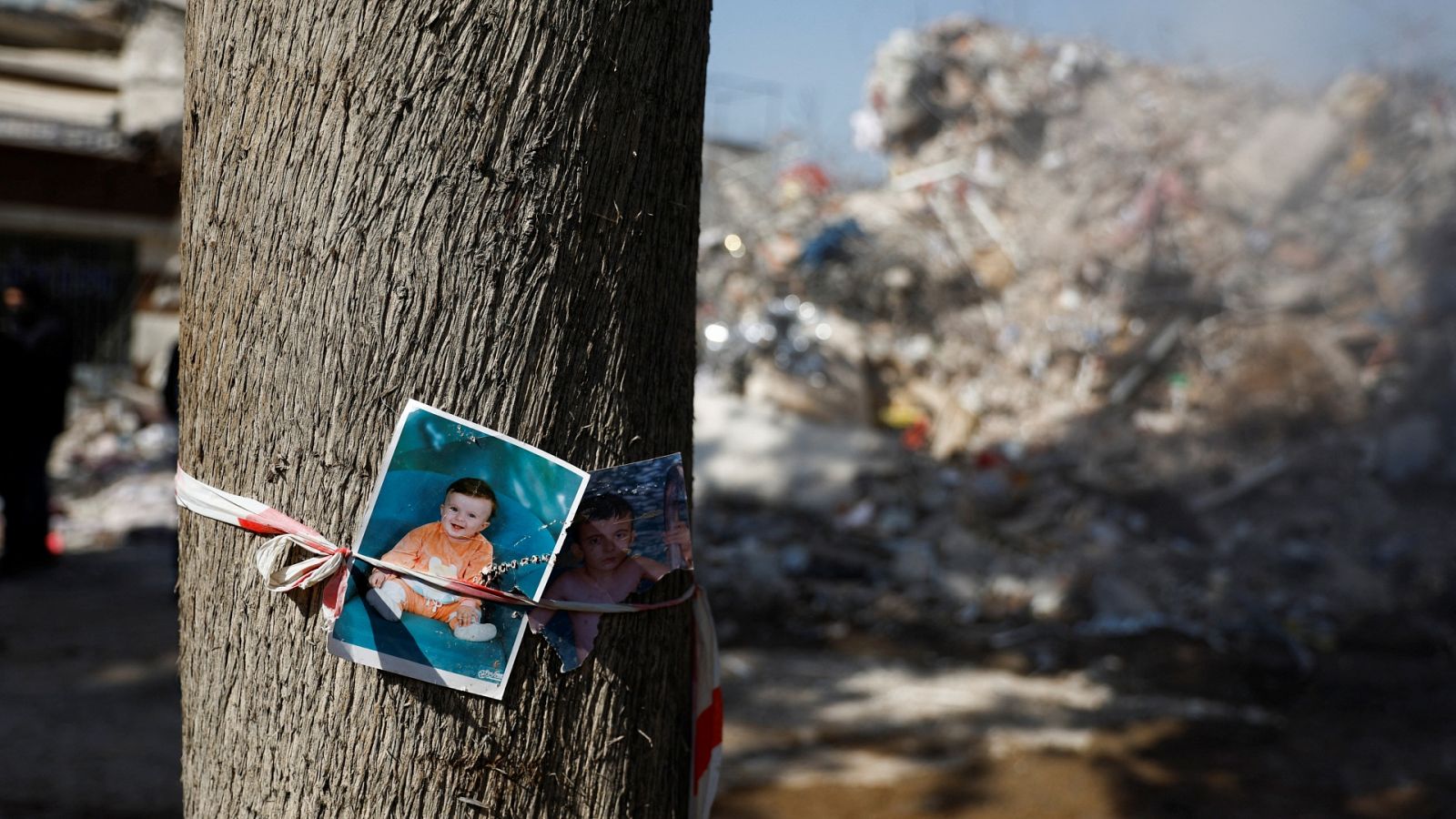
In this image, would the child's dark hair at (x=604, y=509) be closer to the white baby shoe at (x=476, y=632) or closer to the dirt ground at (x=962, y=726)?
the white baby shoe at (x=476, y=632)

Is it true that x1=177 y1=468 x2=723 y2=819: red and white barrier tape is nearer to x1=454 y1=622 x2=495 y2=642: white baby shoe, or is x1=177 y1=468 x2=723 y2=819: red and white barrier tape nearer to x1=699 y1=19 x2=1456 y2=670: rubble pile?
x1=454 y1=622 x2=495 y2=642: white baby shoe

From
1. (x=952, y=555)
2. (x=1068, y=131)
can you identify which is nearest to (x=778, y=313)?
(x=952, y=555)

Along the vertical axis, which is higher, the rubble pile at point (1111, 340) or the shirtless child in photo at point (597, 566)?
the rubble pile at point (1111, 340)

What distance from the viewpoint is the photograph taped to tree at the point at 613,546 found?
4.06 feet

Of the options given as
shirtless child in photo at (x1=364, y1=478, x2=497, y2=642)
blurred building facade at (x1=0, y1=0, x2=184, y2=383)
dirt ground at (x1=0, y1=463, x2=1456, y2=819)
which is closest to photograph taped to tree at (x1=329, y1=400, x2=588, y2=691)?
shirtless child in photo at (x1=364, y1=478, x2=497, y2=642)

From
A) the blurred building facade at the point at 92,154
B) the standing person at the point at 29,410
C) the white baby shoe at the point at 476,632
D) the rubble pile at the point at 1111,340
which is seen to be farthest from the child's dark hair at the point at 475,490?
the blurred building facade at the point at 92,154

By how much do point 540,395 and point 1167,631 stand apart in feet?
17.6

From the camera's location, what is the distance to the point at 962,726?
4633mm

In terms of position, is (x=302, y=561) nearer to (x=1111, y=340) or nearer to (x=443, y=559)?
(x=443, y=559)

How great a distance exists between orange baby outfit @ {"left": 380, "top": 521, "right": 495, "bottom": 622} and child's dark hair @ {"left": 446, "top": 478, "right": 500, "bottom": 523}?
37mm

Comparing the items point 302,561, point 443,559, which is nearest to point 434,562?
point 443,559

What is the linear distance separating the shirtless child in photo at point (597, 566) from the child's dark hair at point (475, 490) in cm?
10

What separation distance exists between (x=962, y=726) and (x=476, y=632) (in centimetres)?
382

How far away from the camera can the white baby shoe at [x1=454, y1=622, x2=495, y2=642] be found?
3.92 ft
